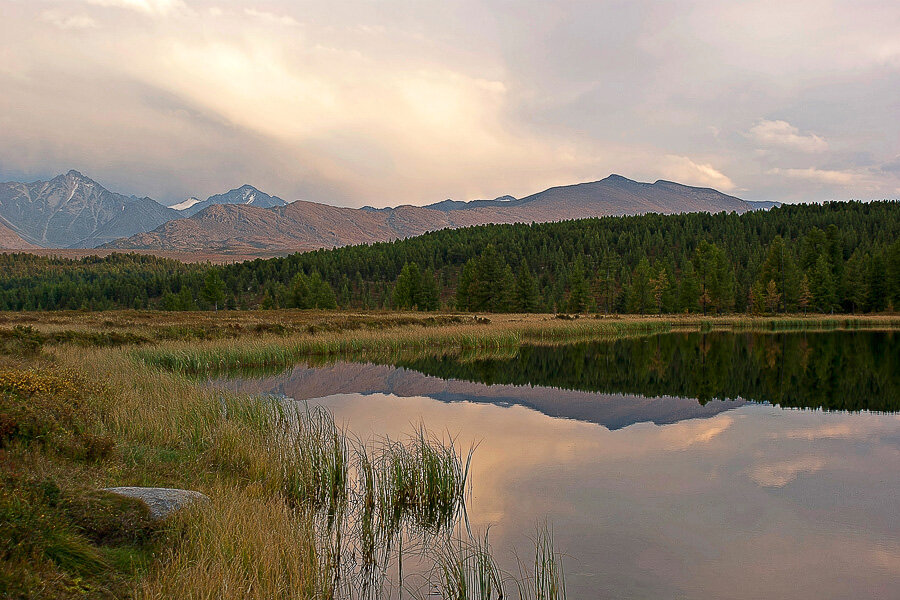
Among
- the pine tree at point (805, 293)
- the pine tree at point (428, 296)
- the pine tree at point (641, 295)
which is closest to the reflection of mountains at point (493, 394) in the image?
the pine tree at point (428, 296)

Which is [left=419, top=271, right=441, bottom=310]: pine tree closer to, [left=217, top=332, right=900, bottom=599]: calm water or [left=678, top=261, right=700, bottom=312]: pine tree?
[left=678, top=261, right=700, bottom=312]: pine tree

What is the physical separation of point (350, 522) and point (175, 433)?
492 cm

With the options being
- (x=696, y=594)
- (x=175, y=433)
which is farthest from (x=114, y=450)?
(x=696, y=594)

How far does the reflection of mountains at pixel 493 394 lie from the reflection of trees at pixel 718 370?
5.09ft

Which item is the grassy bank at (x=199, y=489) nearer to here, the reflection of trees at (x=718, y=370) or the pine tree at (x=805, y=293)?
the reflection of trees at (x=718, y=370)

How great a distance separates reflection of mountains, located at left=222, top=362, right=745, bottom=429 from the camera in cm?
2205

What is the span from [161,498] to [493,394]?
63.0ft

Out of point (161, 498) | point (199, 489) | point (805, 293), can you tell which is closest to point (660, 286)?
point (805, 293)

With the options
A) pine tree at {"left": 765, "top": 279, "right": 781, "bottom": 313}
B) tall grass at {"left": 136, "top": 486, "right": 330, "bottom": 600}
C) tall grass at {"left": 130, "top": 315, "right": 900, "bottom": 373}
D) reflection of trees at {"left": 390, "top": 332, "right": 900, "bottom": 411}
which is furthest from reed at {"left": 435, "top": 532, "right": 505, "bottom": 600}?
pine tree at {"left": 765, "top": 279, "right": 781, "bottom": 313}

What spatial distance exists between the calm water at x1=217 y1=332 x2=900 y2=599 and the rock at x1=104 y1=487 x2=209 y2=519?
4663 millimetres

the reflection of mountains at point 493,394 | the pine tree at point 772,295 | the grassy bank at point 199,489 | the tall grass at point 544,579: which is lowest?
the reflection of mountains at point 493,394

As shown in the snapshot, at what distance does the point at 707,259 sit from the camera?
105m

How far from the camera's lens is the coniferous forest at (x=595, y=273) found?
95562 millimetres

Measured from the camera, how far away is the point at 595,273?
139125 millimetres
